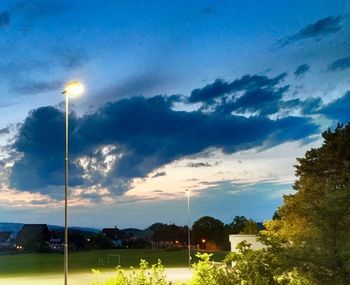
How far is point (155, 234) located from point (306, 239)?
119034 millimetres

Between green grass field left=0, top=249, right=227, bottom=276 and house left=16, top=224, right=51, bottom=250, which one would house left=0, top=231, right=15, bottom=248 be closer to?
house left=16, top=224, right=51, bottom=250

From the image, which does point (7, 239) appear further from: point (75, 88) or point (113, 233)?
point (75, 88)

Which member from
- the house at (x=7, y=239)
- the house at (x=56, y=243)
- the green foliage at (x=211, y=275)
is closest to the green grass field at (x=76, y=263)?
the house at (x=56, y=243)

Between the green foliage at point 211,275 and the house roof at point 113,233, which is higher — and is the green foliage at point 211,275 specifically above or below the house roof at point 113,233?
below

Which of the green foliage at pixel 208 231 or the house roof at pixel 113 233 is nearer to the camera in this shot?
the green foliage at pixel 208 231

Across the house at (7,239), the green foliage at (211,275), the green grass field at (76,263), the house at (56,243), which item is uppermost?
the house at (7,239)

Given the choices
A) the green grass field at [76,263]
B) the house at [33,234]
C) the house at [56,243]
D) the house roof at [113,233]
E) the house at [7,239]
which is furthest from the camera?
the house roof at [113,233]

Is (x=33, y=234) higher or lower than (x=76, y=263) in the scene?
higher

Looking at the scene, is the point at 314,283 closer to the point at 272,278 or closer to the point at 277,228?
the point at 272,278

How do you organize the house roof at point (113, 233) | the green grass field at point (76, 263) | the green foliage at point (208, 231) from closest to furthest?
1. the green grass field at point (76, 263)
2. the green foliage at point (208, 231)
3. the house roof at point (113, 233)

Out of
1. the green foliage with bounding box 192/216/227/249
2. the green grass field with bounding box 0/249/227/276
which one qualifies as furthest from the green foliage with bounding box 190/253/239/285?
the green foliage with bounding box 192/216/227/249

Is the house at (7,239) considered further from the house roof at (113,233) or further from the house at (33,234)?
the house roof at (113,233)

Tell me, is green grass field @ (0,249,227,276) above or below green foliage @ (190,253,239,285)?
below

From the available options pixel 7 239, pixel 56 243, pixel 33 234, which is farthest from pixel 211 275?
pixel 7 239
